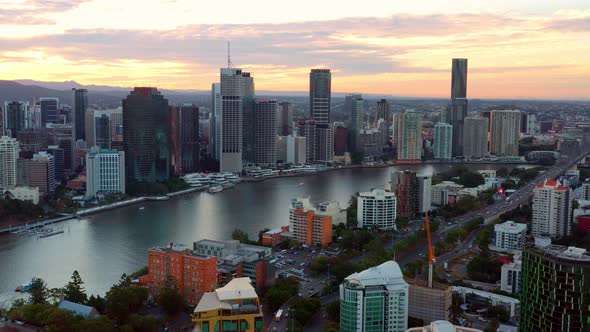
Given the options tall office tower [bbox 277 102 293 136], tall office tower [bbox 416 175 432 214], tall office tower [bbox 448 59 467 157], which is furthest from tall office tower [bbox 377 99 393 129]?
tall office tower [bbox 416 175 432 214]

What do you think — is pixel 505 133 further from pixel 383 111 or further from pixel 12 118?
pixel 12 118

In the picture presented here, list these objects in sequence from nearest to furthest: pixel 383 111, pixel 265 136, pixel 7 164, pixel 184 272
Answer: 1. pixel 184 272
2. pixel 7 164
3. pixel 265 136
4. pixel 383 111

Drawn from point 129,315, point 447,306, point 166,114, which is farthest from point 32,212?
point 447,306

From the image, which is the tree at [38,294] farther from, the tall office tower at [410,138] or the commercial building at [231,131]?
the tall office tower at [410,138]

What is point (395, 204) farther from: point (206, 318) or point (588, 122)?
point (588, 122)

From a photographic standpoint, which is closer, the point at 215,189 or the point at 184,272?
the point at 184,272

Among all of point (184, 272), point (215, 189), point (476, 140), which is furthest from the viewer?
point (476, 140)

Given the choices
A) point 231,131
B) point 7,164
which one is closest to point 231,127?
point 231,131
